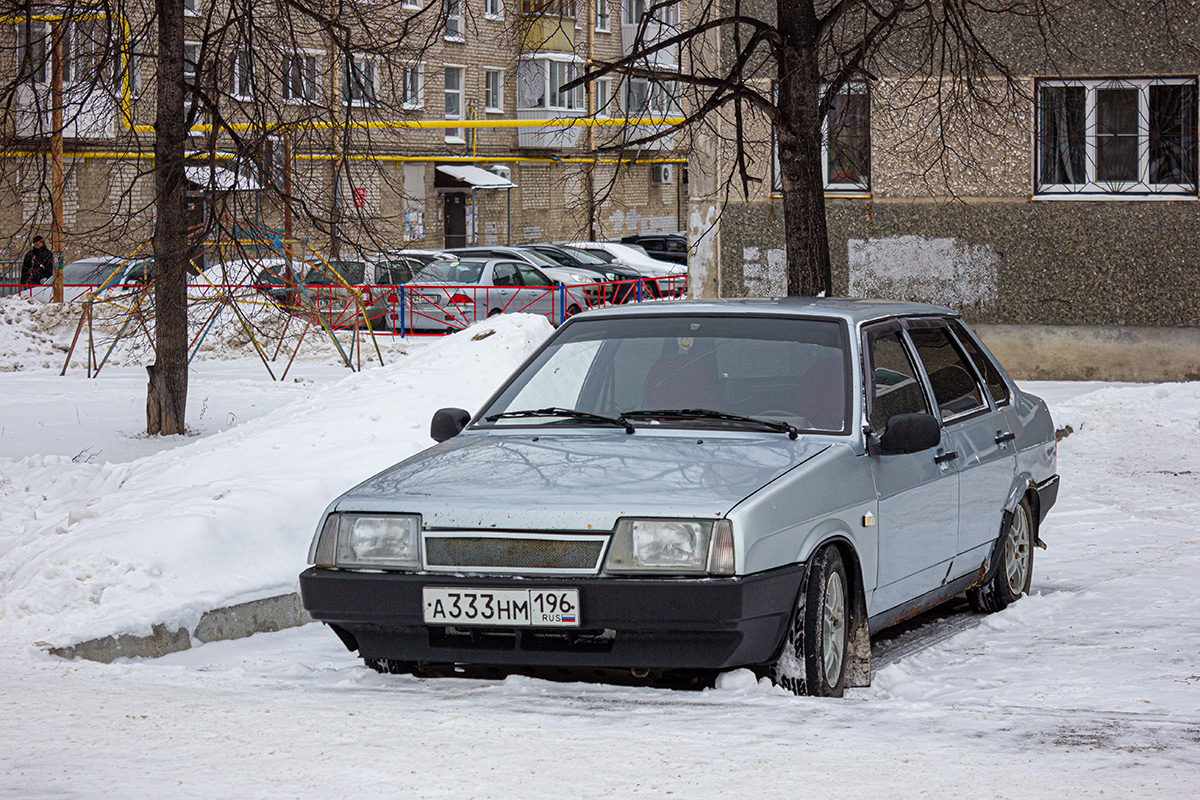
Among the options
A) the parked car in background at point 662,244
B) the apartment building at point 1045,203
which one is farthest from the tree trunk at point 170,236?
the parked car in background at point 662,244

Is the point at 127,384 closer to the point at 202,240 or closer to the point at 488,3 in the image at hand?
the point at 202,240

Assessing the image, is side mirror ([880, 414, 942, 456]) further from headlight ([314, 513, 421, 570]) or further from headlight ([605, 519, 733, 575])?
headlight ([314, 513, 421, 570])

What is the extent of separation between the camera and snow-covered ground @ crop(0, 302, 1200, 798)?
4.03 metres

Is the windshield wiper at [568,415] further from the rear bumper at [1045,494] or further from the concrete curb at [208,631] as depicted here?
the rear bumper at [1045,494]

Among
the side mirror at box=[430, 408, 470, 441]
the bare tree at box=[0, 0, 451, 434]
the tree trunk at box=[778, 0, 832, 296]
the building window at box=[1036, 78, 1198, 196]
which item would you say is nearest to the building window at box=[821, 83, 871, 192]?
the building window at box=[1036, 78, 1198, 196]

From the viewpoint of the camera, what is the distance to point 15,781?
13.2 ft

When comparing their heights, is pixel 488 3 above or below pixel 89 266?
above

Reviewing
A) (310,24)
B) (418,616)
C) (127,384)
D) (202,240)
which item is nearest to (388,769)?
(418,616)

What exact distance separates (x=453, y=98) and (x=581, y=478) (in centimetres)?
5171

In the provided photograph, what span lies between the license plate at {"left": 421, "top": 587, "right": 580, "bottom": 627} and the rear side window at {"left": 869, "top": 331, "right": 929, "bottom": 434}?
1605 mm

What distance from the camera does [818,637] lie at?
16.3 feet

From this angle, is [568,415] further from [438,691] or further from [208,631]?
[208,631]

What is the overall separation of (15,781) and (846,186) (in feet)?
52.2

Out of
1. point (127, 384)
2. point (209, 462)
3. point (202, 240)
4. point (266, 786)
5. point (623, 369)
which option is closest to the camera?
point (266, 786)
